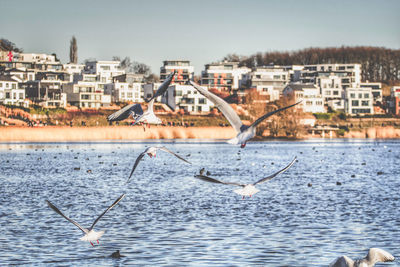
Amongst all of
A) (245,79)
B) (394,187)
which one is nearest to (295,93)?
(245,79)

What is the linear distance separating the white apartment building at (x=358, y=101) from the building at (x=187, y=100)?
3883 cm

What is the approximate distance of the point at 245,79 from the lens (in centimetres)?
19475

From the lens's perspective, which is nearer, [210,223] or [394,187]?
[210,223]

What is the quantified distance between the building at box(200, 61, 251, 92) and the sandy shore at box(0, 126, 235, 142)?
5983 cm

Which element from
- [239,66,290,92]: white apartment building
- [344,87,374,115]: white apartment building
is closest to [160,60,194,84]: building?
[239,66,290,92]: white apartment building

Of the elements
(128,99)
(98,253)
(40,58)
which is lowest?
(98,253)

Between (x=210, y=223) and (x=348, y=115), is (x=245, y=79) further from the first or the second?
(x=210, y=223)

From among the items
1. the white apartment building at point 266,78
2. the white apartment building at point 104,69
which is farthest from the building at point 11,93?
the white apartment building at point 266,78

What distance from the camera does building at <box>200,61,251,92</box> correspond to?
7623 inches

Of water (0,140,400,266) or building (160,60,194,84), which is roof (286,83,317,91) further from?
water (0,140,400,266)

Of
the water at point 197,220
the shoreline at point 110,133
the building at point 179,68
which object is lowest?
A: the water at point 197,220

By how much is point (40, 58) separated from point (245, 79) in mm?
61760

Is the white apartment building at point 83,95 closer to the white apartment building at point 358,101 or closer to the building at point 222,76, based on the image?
the building at point 222,76

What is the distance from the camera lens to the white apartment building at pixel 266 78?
602ft
